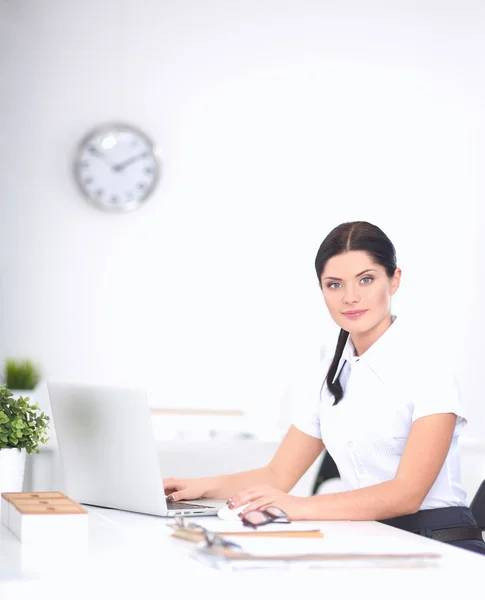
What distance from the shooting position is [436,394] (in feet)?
5.94

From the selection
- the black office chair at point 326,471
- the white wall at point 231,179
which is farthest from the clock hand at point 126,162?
the black office chair at point 326,471

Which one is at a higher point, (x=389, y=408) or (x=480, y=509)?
(x=389, y=408)

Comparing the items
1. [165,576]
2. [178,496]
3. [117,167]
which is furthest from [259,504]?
[117,167]

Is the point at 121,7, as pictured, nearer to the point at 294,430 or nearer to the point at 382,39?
the point at 382,39

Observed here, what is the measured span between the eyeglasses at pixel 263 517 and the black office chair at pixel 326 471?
161 centimetres

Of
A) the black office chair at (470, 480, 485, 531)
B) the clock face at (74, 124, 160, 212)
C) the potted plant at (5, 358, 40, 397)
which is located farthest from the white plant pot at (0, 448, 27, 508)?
the clock face at (74, 124, 160, 212)

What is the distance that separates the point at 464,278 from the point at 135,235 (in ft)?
6.45

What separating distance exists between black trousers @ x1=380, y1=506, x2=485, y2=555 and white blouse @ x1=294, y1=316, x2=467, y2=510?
2 centimetres

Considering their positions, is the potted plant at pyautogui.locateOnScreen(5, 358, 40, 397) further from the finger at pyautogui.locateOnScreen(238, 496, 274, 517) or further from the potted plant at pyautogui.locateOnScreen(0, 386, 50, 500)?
the finger at pyautogui.locateOnScreen(238, 496, 274, 517)

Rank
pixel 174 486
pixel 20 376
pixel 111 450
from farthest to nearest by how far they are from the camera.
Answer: pixel 20 376, pixel 174 486, pixel 111 450

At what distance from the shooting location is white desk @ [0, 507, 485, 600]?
104cm

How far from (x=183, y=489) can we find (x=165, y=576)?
83 cm

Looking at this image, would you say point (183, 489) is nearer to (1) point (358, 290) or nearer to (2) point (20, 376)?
(1) point (358, 290)

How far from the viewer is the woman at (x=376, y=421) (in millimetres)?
1741
